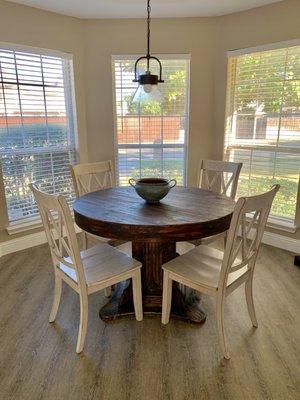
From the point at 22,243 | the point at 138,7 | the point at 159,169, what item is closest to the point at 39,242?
the point at 22,243

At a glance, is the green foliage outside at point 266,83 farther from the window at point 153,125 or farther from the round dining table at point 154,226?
the round dining table at point 154,226

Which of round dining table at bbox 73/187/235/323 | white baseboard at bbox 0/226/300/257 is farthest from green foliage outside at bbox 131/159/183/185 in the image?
white baseboard at bbox 0/226/300/257

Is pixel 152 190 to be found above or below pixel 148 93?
below

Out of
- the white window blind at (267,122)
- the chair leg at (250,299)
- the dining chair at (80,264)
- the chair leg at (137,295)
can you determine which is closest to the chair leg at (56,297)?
the dining chair at (80,264)

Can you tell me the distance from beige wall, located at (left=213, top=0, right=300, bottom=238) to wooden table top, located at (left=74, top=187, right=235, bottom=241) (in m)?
1.53

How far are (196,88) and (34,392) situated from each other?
315 cm

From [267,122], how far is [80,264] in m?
2.48

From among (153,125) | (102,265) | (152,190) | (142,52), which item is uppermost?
(142,52)

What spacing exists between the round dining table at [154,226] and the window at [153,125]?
1.18 m

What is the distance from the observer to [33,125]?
3098 millimetres

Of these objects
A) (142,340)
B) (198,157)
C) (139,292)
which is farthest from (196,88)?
(142,340)

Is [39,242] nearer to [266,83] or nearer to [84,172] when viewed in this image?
[84,172]

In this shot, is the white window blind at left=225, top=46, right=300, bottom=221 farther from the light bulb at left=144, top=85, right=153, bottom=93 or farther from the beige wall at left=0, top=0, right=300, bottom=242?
the light bulb at left=144, top=85, right=153, bottom=93

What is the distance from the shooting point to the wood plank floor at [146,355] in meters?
1.50
